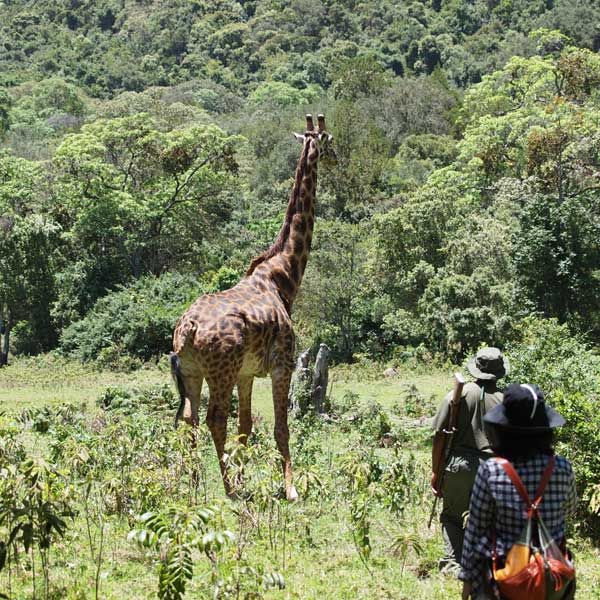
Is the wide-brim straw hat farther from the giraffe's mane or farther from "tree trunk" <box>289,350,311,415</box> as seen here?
"tree trunk" <box>289,350,311,415</box>

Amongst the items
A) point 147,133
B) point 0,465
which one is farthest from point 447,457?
point 147,133

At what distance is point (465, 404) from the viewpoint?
5504 mm

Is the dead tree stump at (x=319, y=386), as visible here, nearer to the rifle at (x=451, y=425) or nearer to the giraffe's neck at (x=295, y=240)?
the giraffe's neck at (x=295, y=240)

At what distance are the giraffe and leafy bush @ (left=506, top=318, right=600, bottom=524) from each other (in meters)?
2.58

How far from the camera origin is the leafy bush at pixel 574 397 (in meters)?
7.02

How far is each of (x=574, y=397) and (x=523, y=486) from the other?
153 inches

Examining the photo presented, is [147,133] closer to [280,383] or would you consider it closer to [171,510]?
[280,383]

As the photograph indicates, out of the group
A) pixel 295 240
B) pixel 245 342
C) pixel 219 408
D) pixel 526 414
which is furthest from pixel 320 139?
pixel 526 414

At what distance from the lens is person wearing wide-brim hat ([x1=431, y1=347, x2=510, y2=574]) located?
18.0 ft

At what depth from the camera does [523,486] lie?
142 inches

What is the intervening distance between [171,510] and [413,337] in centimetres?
2097

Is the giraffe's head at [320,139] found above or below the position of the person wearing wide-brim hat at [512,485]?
above

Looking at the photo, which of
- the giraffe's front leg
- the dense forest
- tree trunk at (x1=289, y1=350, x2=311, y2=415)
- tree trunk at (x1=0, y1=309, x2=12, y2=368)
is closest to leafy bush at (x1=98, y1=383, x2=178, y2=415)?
tree trunk at (x1=289, y1=350, x2=311, y2=415)

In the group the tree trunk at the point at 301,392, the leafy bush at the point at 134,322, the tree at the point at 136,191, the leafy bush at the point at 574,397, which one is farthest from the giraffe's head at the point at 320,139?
the tree at the point at 136,191
